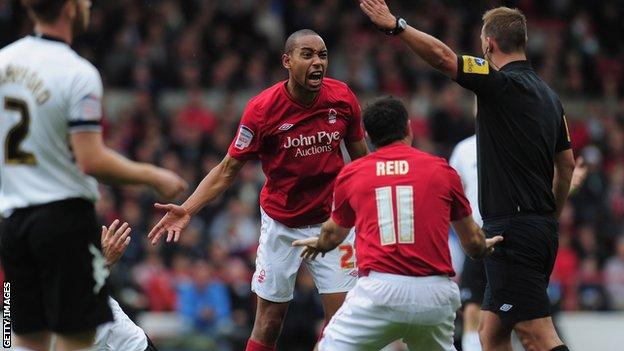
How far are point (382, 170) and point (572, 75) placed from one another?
16011 millimetres

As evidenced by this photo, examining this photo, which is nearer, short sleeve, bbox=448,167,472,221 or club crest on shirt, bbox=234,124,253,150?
short sleeve, bbox=448,167,472,221

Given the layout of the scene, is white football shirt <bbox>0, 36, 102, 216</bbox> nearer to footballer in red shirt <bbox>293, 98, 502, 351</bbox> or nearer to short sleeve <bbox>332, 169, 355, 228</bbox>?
short sleeve <bbox>332, 169, 355, 228</bbox>

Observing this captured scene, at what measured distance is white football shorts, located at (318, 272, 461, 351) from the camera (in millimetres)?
7242

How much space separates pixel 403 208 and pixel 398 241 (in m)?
0.21

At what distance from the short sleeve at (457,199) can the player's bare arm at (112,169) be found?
1841 mm

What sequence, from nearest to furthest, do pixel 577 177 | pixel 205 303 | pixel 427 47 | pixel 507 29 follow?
pixel 427 47, pixel 507 29, pixel 577 177, pixel 205 303

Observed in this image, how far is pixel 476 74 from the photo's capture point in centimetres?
798

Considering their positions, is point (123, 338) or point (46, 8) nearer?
point (46, 8)

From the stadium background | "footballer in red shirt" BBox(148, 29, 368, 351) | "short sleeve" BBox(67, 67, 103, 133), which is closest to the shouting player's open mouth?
"footballer in red shirt" BBox(148, 29, 368, 351)

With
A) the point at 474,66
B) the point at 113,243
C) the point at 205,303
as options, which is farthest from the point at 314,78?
the point at 205,303

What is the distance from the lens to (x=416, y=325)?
732cm

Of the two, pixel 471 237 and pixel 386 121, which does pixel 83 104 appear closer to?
pixel 386 121

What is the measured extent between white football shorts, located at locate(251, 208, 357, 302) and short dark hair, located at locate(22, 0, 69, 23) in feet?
10.4

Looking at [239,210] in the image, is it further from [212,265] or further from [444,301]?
[444,301]
